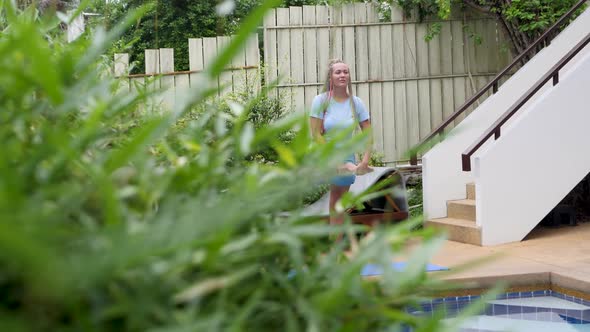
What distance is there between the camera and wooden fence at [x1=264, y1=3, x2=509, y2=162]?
8836mm

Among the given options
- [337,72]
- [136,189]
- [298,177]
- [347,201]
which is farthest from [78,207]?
[337,72]

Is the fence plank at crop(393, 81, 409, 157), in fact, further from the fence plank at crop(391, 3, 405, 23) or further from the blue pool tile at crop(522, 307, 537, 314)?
the blue pool tile at crop(522, 307, 537, 314)

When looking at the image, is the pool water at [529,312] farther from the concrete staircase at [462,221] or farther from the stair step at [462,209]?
the stair step at [462,209]

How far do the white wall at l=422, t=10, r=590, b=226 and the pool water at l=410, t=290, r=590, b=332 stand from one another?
195cm

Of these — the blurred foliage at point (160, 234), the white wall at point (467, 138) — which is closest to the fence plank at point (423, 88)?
the white wall at point (467, 138)

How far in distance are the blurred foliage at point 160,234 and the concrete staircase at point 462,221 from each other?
5459 millimetres

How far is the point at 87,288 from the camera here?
50cm

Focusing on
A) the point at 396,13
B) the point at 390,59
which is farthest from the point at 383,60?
the point at 396,13

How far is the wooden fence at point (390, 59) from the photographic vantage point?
884 cm

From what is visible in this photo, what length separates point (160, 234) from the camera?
21.1 inches

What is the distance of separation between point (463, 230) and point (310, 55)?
3364 mm

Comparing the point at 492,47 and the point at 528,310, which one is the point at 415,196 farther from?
the point at 528,310

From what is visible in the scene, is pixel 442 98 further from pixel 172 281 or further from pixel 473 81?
pixel 172 281

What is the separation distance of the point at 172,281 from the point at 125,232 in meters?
0.06
